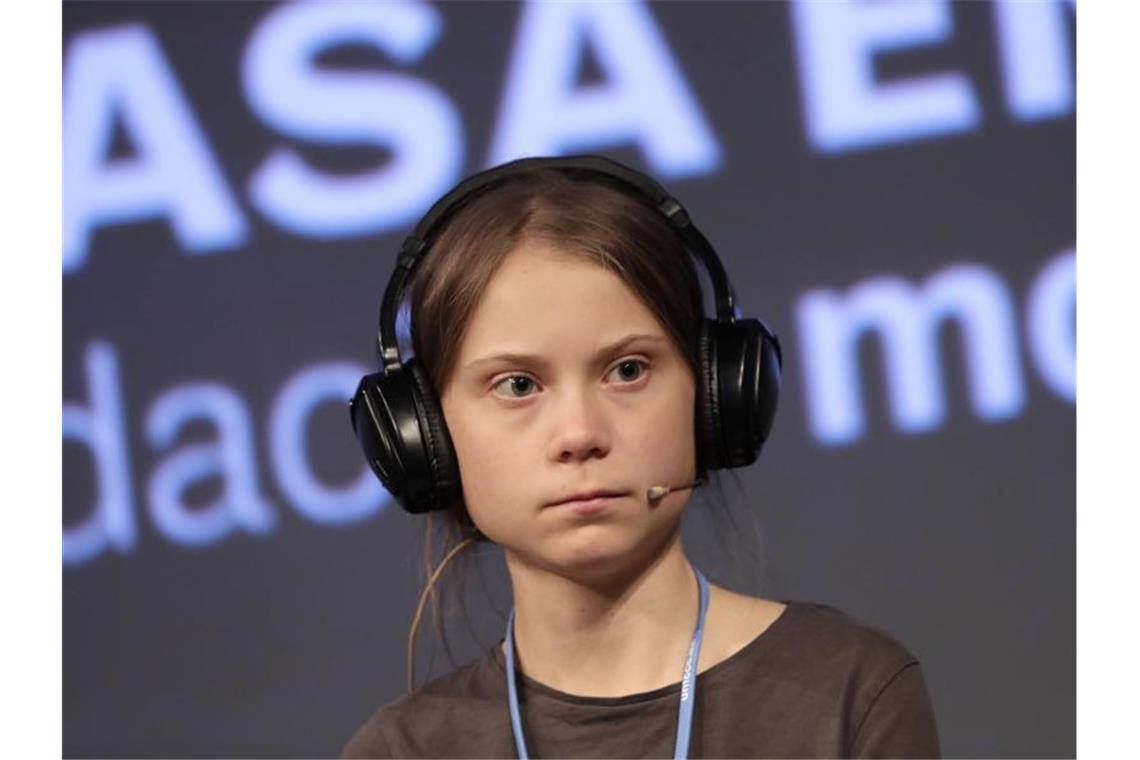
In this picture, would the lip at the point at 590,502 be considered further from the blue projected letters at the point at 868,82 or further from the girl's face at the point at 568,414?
the blue projected letters at the point at 868,82

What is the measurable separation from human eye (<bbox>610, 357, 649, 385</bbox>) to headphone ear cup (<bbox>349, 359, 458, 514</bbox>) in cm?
15

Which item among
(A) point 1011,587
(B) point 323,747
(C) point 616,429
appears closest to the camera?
(C) point 616,429

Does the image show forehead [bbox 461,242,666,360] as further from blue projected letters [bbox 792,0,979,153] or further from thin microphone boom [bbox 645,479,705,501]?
blue projected letters [bbox 792,0,979,153]

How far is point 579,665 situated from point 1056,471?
1.05 metres

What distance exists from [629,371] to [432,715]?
1.23ft

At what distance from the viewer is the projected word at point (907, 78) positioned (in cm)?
208

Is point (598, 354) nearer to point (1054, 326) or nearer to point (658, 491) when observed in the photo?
point (658, 491)

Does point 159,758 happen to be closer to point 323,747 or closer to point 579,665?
point 323,747

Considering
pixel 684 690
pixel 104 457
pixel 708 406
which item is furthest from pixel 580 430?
pixel 104 457

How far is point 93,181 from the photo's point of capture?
95.9 inches

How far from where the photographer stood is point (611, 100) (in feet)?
7.26

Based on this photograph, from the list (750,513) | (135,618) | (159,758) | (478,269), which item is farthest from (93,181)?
(478,269)

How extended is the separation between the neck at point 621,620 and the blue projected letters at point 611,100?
1040mm

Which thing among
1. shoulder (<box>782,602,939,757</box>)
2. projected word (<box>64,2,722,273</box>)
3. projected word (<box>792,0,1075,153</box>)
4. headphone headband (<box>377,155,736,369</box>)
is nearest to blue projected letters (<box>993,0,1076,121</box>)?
projected word (<box>792,0,1075,153</box>)
